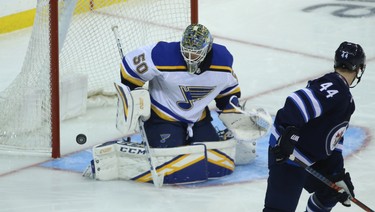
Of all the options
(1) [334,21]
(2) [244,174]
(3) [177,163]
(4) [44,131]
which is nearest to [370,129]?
(2) [244,174]

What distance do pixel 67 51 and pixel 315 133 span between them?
2.07 meters

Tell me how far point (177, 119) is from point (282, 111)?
4.18 feet

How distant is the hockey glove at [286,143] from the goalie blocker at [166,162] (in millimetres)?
1142

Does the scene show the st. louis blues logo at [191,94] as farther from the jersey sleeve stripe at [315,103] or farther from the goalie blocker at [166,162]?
the jersey sleeve stripe at [315,103]

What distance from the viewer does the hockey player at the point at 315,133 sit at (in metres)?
3.75

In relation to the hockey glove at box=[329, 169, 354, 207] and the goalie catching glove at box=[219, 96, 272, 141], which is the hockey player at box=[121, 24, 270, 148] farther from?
the hockey glove at box=[329, 169, 354, 207]

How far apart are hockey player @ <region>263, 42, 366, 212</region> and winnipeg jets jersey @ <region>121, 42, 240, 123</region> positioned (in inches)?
39.0

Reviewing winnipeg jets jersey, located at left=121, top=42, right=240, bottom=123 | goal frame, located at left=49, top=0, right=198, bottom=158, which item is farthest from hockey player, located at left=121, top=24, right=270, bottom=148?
goal frame, located at left=49, top=0, right=198, bottom=158

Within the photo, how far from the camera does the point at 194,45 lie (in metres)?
4.75

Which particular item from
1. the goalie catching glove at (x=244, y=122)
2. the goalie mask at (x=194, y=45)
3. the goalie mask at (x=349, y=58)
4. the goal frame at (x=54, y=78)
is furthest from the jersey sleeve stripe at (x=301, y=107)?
the goal frame at (x=54, y=78)

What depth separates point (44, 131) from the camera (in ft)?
17.7

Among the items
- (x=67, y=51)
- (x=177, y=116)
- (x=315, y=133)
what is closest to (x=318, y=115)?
(x=315, y=133)

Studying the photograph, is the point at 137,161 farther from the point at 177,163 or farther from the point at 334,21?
the point at 334,21

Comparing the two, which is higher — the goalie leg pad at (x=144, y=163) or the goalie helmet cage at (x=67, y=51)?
the goalie helmet cage at (x=67, y=51)
